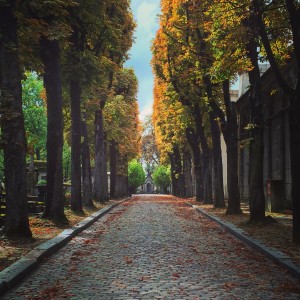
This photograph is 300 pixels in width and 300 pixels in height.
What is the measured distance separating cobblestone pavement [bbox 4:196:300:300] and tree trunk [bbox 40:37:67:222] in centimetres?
339

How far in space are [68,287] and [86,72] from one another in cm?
1253

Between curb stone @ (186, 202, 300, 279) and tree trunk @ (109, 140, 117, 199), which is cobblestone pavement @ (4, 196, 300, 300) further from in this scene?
tree trunk @ (109, 140, 117, 199)

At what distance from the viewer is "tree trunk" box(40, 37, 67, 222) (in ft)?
50.1

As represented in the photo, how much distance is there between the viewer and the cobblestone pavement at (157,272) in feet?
20.3

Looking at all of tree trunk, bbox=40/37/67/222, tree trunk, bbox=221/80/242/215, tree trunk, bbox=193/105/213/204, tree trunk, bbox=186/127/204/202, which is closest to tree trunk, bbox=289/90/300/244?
tree trunk, bbox=40/37/67/222

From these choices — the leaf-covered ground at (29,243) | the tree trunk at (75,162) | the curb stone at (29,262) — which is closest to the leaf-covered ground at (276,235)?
the curb stone at (29,262)

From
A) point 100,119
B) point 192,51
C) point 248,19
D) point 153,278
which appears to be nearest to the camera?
point 153,278

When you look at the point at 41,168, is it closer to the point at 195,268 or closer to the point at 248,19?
the point at 248,19

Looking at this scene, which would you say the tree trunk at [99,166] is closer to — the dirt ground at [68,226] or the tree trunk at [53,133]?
the dirt ground at [68,226]

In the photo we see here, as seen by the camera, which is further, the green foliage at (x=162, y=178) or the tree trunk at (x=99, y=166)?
the green foliage at (x=162, y=178)

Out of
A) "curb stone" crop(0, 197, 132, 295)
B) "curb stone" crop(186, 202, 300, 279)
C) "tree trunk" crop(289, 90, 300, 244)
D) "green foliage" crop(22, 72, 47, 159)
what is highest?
"green foliage" crop(22, 72, 47, 159)

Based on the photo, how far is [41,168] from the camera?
40250mm

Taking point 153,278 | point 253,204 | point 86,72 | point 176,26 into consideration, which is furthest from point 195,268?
point 176,26

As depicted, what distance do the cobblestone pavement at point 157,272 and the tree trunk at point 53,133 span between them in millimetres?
3387
